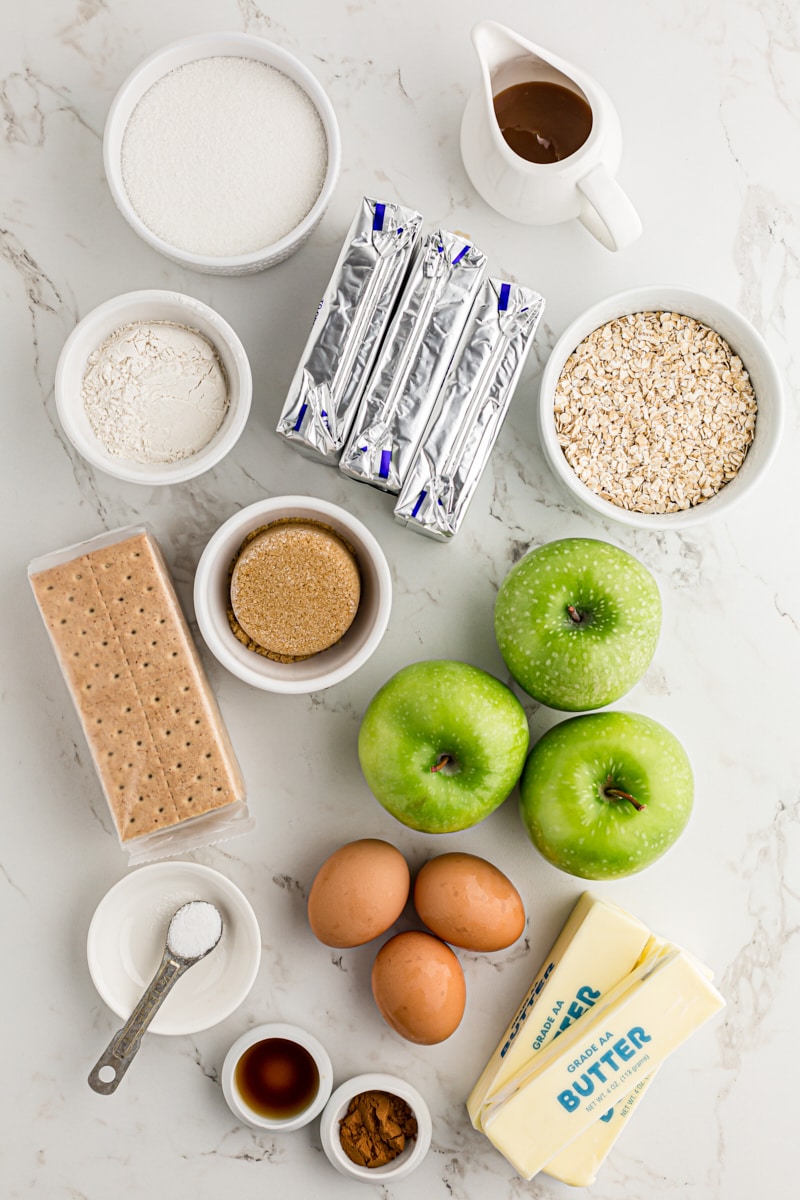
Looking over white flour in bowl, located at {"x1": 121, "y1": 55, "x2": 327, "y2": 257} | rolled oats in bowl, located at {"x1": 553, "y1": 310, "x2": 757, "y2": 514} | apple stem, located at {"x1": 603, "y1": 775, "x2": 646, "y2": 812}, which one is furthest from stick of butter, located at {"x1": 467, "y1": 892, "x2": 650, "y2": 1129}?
white flour in bowl, located at {"x1": 121, "y1": 55, "x2": 327, "y2": 257}

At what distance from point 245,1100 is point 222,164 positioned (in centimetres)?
110

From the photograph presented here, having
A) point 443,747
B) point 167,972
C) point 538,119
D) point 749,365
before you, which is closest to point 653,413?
point 749,365

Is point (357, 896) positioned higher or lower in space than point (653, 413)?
lower

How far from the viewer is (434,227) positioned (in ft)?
3.43

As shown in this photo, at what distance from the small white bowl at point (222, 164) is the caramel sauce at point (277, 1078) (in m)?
0.94

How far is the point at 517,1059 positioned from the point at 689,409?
0.81 meters

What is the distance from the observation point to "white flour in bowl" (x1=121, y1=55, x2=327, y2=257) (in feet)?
3.04

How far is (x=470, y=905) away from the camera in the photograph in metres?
0.94

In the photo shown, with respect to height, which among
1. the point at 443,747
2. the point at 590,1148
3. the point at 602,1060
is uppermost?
the point at 443,747

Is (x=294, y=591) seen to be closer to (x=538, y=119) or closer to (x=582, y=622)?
(x=582, y=622)

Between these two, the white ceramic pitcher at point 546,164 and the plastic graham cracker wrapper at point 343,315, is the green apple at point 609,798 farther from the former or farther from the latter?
the white ceramic pitcher at point 546,164

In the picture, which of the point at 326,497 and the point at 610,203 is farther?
the point at 326,497

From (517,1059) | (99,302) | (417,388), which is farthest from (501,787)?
(99,302)

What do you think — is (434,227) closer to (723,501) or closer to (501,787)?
(723,501)
